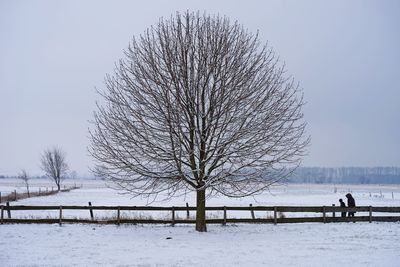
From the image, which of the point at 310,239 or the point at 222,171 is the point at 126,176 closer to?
the point at 222,171

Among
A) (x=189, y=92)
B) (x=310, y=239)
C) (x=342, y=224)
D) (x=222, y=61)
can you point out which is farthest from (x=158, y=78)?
(x=342, y=224)

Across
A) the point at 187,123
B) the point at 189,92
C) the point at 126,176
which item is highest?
the point at 189,92

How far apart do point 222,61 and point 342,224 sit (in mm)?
10094

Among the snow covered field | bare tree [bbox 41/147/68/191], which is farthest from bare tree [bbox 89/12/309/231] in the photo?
bare tree [bbox 41/147/68/191]

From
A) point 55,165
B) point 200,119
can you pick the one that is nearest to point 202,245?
point 200,119

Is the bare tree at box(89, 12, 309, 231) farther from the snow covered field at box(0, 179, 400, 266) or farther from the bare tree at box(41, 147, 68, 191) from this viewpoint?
the bare tree at box(41, 147, 68, 191)

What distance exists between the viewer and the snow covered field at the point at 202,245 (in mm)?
12422

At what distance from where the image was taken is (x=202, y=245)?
15312 millimetres

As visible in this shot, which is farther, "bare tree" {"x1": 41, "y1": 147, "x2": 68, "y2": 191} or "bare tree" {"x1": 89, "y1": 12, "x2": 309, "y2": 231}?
"bare tree" {"x1": 41, "y1": 147, "x2": 68, "y2": 191}

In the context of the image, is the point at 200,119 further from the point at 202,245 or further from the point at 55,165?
the point at 55,165

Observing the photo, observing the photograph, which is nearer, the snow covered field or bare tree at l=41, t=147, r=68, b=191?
the snow covered field

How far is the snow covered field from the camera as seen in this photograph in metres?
12.4

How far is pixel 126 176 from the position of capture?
734 inches

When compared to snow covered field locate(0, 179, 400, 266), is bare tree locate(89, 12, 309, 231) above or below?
above
